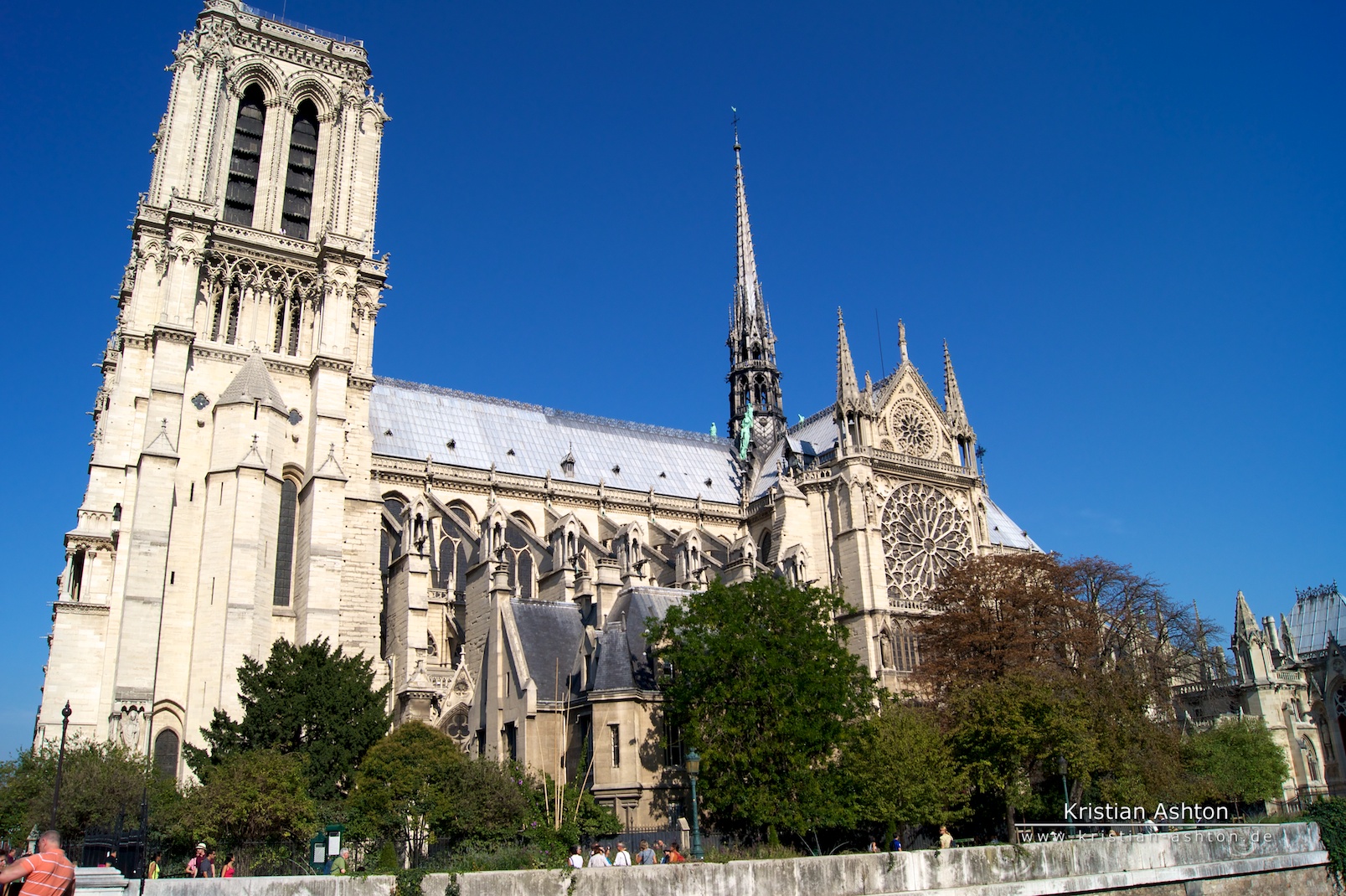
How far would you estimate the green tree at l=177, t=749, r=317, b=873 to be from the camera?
71.7 ft

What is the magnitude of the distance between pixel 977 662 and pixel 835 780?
13271 mm

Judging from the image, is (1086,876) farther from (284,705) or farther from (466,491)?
(466,491)

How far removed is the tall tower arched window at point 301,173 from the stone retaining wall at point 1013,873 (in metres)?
31.8

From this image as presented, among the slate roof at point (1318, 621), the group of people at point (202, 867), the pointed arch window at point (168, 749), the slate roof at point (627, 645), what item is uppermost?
the slate roof at point (1318, 621)

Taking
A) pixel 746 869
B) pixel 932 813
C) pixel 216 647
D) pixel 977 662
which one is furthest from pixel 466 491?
pixel 746 869

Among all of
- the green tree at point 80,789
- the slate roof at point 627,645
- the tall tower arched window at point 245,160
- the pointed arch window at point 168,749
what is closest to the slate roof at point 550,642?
the slate roof at point 627,645

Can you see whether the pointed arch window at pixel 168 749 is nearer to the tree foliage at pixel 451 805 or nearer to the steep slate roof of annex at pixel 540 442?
the tree foliage at pixel 451 805

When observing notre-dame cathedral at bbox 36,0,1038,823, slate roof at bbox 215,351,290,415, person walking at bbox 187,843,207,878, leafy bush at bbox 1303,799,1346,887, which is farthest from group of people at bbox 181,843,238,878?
leafy bush at bbox 1303,799,1346,887

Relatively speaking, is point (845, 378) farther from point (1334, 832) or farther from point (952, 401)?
point (1334, 832)

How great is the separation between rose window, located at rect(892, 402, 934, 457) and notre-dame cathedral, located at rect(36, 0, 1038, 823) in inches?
5.5

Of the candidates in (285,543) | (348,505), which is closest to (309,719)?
(285,543)

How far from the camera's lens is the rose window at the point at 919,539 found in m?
45.6

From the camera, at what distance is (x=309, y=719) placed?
25.9 metres

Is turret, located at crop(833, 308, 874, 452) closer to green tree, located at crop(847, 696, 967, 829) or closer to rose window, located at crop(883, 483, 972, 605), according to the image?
rose window, located at crop(883, 483, 972, 605)
